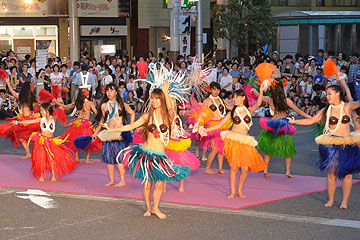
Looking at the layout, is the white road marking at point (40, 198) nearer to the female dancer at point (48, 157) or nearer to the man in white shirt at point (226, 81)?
the female dancer at point (48, 157)

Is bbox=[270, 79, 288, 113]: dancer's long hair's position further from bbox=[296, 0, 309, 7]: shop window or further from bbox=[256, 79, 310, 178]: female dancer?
bbox=[296, 0, 309, 7]: shop window

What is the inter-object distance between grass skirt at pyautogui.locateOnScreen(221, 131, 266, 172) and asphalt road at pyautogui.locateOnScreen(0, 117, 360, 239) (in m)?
0.61

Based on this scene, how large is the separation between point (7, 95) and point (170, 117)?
13.0m

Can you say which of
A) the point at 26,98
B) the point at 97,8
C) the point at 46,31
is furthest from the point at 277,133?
the point at 97,8

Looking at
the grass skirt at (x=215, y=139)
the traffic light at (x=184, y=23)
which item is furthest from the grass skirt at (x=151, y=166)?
the traffic light at (x=184, y=23)

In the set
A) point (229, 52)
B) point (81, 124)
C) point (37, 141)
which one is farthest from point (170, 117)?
point (229, 52)

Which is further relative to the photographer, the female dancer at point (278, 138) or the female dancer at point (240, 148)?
the female dancer at point (278, 138)

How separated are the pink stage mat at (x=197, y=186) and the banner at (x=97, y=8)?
23.2 metres

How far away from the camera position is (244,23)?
100ft

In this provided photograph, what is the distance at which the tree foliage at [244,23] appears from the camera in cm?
3072

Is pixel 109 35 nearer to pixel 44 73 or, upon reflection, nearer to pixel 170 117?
pixel 44 73

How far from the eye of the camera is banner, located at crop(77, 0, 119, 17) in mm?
33594

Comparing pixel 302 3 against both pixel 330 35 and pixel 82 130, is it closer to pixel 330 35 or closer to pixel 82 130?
pixel 330 35

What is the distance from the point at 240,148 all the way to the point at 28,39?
82.7 ft
